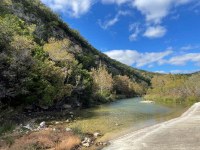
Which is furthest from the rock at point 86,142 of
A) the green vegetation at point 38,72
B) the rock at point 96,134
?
the green vegetation at point 38,72

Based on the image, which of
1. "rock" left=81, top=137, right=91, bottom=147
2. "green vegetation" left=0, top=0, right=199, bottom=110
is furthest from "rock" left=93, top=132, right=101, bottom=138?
"green vegetation" left=0, top=0, right=199, bottom=110

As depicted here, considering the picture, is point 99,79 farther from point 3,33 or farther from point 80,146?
point 80,146

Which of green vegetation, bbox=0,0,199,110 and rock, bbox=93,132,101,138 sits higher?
green vegetation, bbox=0,0,199,110

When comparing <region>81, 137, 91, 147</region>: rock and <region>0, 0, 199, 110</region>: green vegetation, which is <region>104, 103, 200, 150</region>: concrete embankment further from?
<region>0, 0, 199, 110</region>: green vegetation

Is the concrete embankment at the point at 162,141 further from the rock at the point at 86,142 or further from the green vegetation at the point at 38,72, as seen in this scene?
the green vegetation at the point at 38,72

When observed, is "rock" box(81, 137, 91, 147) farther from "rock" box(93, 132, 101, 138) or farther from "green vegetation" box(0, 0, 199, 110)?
"green vegetation" box(0, 0, 199, 110)

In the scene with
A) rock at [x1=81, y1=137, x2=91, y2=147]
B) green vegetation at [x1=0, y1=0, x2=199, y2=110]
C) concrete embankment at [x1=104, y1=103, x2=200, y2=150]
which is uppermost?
green vegetation at [x1=0, y1=0, x2=199, y2=110]

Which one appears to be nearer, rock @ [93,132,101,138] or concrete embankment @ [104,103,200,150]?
concrete embankment @ [104,103,200,150]

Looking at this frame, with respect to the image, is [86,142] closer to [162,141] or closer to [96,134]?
[96,134]

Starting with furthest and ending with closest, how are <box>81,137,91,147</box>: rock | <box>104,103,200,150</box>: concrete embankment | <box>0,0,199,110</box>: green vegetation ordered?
<box>0,0,199,110</box>: green vegetation, <box>81,137,91,147</box>: rock, <box>104,103,200,150</box>: concrete embankment

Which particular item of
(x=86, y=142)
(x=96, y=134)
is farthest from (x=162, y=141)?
(x=96, y=134)

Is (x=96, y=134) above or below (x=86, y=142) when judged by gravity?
above

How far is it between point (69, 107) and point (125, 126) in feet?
112

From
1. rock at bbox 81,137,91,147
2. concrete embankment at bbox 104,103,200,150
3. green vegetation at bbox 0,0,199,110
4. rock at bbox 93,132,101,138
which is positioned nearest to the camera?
concrete embankment at bbox 104,103,200,150
